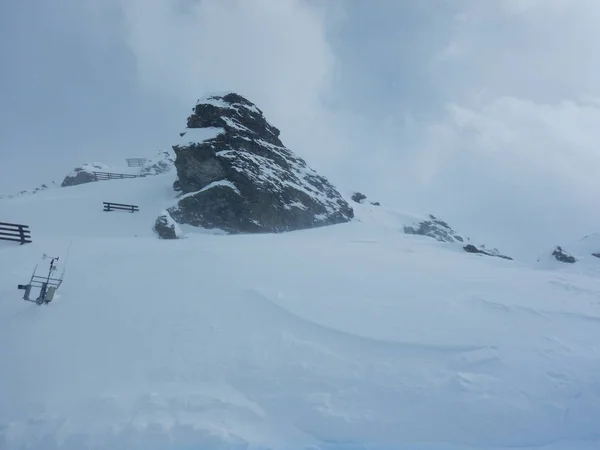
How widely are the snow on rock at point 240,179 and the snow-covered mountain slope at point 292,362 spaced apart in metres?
17.8

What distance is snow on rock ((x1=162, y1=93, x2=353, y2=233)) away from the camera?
104 ft

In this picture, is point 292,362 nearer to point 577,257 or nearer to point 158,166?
point 577,257

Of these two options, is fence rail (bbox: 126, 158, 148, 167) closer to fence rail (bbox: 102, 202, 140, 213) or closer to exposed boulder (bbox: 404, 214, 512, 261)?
fence rail (bbox: 102, 202, 140, 213)

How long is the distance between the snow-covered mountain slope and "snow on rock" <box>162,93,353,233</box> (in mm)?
17844

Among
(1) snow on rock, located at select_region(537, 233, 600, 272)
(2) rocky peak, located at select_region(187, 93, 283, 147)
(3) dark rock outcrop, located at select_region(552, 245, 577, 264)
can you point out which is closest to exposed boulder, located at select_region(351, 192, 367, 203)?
(2) rocky peak, located at select_region(187, 93, 283, 147)

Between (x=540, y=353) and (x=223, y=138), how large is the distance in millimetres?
32336

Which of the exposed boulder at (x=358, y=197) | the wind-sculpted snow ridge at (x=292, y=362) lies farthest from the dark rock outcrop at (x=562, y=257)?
the exposed boulder at (x=358, y=197)

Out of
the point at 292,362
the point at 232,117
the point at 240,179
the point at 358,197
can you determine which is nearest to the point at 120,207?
the point at 240,179

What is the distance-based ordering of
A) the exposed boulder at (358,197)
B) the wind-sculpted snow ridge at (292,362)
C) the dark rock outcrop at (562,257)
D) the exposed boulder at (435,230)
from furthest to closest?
the exposed boulder at (358,197), the exposed boulder at (435,230), the dark rock outcrop at (562,257), the wind-sculpted snow ridge at (292,362)

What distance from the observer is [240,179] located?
3309 cm

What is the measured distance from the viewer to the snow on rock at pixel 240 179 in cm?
3177

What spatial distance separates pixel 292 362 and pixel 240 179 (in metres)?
27.0

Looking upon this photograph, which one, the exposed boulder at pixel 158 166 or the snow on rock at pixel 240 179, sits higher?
the exposed boulder at pixel 158 166

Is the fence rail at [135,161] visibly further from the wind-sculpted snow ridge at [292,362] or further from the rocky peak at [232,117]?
the wind-sculpted snow ridge at [292,362]
